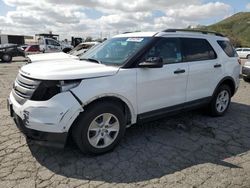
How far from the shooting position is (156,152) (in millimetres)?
4152

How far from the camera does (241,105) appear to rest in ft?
23.3

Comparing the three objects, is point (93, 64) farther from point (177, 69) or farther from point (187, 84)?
point (187, 84)

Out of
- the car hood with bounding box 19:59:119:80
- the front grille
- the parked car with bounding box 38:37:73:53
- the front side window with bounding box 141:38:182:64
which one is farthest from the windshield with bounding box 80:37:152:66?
the parked car with bounding box 38:37:73:53

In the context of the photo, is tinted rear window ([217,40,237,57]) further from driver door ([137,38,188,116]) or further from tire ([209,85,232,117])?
driver door ([137,38,188,116])

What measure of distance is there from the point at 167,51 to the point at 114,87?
1.36 metres

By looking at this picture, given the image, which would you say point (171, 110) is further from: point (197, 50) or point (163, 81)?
point (197, 50)

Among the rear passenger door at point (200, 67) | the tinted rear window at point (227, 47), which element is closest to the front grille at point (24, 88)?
the rear passenger door at point (200, 67)

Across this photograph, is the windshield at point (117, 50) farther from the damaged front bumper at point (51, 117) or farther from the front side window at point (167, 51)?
the damaged front bumper at point (51, 117)

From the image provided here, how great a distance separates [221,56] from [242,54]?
30989 millimetres

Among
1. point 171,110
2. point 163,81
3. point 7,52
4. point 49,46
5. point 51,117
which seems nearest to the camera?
point 51,117

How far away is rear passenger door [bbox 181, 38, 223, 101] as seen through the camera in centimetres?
502

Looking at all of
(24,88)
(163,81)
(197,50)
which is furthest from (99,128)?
(197,50)

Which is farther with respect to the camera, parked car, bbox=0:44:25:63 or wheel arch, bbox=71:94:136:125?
parked car, bbox=0:44:25:63

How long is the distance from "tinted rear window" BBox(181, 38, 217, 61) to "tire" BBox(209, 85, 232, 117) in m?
0.79
